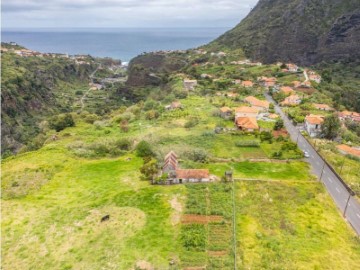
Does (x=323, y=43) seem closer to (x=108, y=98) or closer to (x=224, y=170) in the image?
(x=108, y=98)

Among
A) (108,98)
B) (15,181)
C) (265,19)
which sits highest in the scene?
(265,19)

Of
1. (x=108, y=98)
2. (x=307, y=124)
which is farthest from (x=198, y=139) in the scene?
(x=108, y=98)

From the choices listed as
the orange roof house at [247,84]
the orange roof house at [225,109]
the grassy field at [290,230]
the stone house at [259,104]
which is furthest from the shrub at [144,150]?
the orange roof house at [247,84]

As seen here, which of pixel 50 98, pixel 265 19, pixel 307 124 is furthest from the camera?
pixel 265 19

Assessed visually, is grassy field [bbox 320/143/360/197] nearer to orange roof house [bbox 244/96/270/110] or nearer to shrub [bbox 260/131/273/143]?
shrub [bbox 260/131/273/143]

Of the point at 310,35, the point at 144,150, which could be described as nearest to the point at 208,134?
the point at 144,150

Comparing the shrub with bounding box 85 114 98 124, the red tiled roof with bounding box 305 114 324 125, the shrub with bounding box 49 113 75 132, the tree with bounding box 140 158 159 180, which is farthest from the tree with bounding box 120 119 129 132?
the red tiled roof with bounding box 305 114 324 125

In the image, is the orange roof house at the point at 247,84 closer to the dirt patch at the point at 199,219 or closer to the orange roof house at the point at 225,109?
the orange roof house at the point at 225,109
